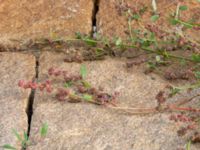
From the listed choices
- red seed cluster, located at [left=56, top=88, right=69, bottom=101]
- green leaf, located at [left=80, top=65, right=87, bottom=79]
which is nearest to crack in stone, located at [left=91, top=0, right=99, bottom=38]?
green leaf, located at [left=80, top=65, right=87, bottom=79]

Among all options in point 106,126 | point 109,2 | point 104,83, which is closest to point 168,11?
point 109,2

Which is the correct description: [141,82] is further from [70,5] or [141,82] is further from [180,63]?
[70,5]

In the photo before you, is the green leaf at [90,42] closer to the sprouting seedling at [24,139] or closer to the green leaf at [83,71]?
the green leaf at [83,71]

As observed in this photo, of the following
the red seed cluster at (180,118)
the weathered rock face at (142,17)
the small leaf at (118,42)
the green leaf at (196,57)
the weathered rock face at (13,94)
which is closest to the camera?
the red seed cluster at (180,118)

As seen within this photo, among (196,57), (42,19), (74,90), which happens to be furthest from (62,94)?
(42,19)

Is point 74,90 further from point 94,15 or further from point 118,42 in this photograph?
point 94,15

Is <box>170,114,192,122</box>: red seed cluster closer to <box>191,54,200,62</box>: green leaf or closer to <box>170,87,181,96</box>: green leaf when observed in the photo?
<box>170,87,181,96</box>: green leaf

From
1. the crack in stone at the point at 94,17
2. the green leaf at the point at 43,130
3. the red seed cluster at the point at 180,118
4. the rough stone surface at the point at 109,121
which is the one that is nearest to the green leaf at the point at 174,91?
the rough stone surface at the point at 109,121

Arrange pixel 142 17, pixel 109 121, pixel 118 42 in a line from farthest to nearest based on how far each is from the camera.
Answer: pixel 142 17 < pixel 118 42 < pixel 109 121
